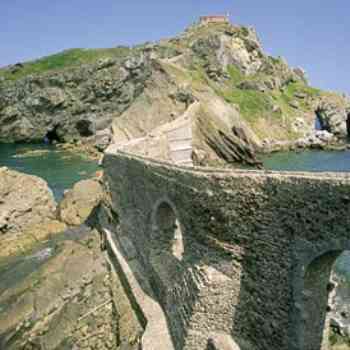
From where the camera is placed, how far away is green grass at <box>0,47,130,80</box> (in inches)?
4190

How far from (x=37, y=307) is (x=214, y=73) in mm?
69511

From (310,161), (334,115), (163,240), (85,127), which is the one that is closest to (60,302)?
(163,240)

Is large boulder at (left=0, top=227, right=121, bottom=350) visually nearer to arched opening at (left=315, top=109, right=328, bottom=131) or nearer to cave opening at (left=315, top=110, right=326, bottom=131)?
arched opening at (left=315, top=109, right=328, bottom=131)

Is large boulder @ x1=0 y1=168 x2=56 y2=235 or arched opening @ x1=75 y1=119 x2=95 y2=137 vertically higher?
arched opening @ x1=75 y1=119 x2=95 y2=137

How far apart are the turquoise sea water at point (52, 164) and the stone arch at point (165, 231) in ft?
83.9

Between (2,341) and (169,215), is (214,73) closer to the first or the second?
(169,215)

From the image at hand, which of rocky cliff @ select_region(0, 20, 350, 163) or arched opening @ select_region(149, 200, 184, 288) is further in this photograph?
rocky cliff @ select_region(0, 20, 350, 163)

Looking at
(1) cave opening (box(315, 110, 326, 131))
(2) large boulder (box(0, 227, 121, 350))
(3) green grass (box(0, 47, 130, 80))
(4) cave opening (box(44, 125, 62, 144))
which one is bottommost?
(2) large boulder (box(0, 227, 121, 350))

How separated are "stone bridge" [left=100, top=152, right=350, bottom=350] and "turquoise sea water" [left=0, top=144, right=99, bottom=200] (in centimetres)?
2895

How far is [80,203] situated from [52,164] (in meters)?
29.8

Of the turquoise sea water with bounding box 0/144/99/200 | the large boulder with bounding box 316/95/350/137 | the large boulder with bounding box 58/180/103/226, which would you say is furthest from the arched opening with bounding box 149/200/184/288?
the large boulder with bounding box 316/95/350/137

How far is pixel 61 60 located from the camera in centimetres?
11350

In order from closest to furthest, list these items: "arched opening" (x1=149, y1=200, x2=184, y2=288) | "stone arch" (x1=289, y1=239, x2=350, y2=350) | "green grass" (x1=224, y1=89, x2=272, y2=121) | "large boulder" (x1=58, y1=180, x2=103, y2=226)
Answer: "stone arch" (x1=289, y1=239, x2=350, y2=350)
"arched opening" (x1=149, y1=200, x2=184, y2=288)
"large boulder" (x1=58, y1=180, x2=103, y2=226)
"green grass" (x1=224, y1=89, x2=272, y2=121)

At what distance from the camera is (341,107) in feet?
300
